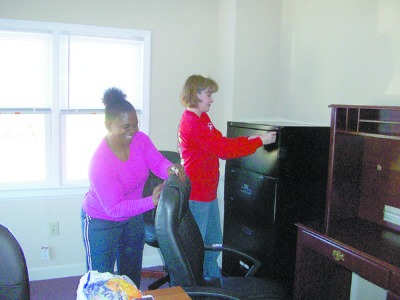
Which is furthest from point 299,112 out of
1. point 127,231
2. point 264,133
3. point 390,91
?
point 127,231

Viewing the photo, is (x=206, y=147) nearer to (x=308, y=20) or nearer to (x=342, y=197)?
(x=342, y=197)

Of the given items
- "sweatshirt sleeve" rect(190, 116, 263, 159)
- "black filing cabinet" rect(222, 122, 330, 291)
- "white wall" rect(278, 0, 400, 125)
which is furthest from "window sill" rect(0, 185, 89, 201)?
"white wall" rect(278, 0, 400, 125)

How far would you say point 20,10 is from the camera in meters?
2.84

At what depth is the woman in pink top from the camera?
5.74 ft

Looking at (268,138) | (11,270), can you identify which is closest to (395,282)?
(268,138)

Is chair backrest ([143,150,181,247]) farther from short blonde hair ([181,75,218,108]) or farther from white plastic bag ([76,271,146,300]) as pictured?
white plastic bag ([76,271,146,300])

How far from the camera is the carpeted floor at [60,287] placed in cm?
278

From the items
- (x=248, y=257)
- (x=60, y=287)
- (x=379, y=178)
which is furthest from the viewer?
(x=60, y=287)

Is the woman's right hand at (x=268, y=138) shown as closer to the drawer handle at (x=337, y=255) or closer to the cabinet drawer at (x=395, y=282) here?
the drawer handle at (x=337, y=255)

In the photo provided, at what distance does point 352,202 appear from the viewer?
2170 millimetres

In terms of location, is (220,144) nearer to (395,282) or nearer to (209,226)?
(209,226)

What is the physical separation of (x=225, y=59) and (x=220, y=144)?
4.09 ft

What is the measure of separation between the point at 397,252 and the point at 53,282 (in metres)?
2.67

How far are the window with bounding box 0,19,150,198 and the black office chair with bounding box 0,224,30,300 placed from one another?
1984 millimetres
